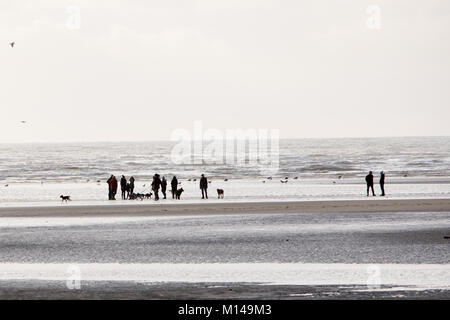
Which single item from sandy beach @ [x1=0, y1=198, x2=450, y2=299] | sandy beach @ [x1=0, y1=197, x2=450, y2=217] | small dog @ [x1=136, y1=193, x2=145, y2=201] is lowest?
sandy beach @ [x1=0, y1=198, x2=450, y2=299]

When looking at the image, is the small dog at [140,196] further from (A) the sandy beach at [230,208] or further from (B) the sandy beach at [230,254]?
(B) the sandy beach at [230,254]

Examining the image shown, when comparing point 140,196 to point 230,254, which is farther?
point 140,196

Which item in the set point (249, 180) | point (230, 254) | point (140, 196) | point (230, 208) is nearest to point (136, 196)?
point (140, 196)

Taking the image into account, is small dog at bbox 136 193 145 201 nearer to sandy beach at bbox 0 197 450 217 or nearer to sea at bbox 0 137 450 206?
sea at bbox 0 137 450 206

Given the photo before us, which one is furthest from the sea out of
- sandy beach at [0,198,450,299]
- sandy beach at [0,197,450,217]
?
sandy beach at [0,198,450,299]

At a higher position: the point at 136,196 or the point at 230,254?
the point at 136,196

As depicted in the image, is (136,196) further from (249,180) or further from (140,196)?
(249,180)

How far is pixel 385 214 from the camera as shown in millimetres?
30719

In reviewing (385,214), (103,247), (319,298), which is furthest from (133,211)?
(319,298)

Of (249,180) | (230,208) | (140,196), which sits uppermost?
(249,180)

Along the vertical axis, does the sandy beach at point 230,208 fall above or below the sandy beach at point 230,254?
above

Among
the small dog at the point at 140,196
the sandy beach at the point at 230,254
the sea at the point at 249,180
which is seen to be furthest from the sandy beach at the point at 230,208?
the sea at the point at 249,180

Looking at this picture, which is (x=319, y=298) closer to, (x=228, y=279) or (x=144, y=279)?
(x=228, y=279)

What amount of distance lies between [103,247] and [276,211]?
45.6 ft
